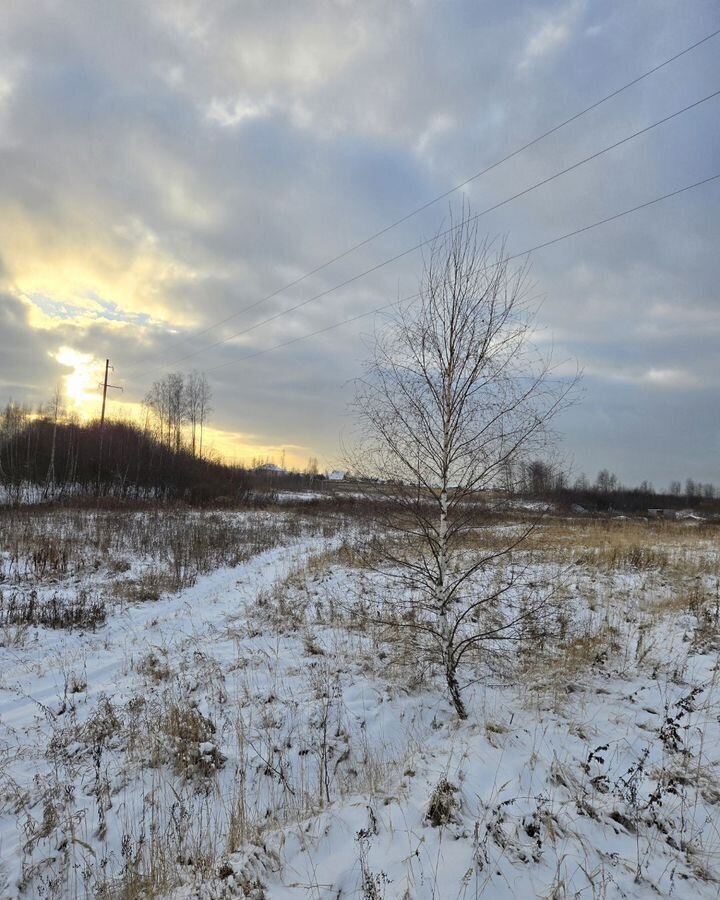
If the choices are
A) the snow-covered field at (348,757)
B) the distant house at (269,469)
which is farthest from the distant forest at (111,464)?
the snow-covered field at (348,757)

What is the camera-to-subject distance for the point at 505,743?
413 centimetres

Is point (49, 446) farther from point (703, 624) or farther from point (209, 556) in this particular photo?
point (703, 624)

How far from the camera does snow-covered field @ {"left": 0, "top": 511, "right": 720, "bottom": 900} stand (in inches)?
112

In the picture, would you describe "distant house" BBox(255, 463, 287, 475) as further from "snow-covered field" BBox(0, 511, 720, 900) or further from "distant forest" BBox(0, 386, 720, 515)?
"snow-covered field" BBox(0, 511, 720, 900)

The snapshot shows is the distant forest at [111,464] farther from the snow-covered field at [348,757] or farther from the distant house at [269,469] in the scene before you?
the snow-covered field at [348,757]

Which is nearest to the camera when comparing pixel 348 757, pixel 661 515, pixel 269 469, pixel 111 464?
pixel 348 757

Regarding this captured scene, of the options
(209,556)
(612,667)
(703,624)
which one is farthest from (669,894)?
(209,556)

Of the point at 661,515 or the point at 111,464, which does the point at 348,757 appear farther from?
the point at 661,515

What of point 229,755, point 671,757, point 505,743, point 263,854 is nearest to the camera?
point 263,854

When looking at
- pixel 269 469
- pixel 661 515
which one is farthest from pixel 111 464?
pixel 661 515

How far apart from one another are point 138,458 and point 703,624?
38450mm

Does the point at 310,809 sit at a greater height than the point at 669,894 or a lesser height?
lesser

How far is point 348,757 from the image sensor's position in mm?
4391

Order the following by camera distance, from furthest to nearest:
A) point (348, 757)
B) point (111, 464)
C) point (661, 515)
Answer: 1. point (661, 515)
2. point (111, 464)
3. point (348, 757)
